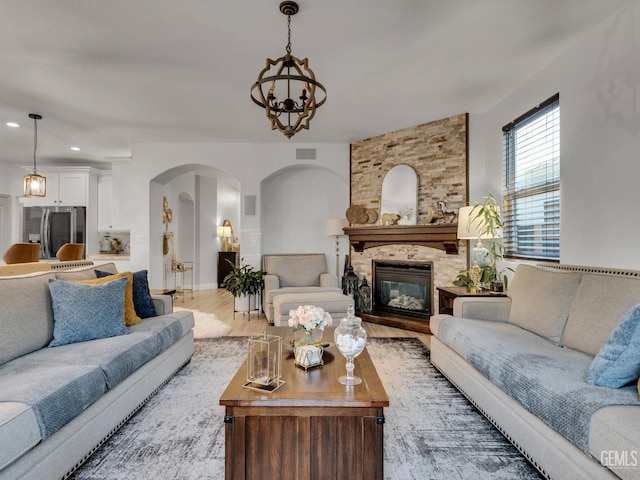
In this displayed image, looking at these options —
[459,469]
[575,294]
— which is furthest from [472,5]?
[459,469]

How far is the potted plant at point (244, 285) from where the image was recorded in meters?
5.06

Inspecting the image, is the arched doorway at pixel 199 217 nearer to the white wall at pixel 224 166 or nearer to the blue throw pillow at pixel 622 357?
the white wall at pixel 224 166

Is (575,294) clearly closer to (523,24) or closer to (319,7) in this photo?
(523,24)

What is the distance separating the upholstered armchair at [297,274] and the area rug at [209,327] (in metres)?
0.64

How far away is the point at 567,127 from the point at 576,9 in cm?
86

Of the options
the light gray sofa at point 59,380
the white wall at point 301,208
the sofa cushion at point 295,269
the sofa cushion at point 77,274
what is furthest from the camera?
the white wall at point 301,208

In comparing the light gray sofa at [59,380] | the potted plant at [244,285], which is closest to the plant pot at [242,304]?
the potted plant at [244,285]

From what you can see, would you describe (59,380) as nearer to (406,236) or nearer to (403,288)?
(406,236)

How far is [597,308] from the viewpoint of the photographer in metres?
2.08

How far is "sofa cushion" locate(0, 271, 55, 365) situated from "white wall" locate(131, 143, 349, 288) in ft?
11.0

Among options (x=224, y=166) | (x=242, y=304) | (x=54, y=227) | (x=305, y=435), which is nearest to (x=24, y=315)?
(x=305, y=435)

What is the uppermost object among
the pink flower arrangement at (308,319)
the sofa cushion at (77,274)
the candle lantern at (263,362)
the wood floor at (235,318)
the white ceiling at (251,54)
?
the white ceiling at (251,54)
